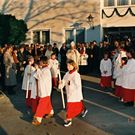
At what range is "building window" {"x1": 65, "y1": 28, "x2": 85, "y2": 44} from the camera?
28406 mm

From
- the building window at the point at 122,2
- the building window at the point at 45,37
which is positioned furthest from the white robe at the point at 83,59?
the building window at the point at 45,37

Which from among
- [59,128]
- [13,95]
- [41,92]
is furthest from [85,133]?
[13,95]

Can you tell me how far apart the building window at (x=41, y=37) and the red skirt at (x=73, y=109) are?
62.8ft

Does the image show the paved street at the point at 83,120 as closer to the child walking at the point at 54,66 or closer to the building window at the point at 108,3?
the child walking at the point at 54,66

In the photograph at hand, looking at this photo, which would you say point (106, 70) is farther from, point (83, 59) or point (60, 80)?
point (60, 80)

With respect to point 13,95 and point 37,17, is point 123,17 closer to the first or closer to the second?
point 37,17

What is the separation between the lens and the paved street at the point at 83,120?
1033 centimetres

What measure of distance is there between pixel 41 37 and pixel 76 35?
2.92 meters

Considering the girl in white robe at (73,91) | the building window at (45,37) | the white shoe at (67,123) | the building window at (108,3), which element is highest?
the building window at (108,3)

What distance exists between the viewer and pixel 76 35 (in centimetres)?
2873

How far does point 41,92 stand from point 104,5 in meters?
17.7

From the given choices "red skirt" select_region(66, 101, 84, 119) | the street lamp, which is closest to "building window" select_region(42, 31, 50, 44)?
the street lamp

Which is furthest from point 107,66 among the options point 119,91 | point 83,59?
point 83,59

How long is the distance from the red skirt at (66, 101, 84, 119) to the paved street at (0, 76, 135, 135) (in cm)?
27
